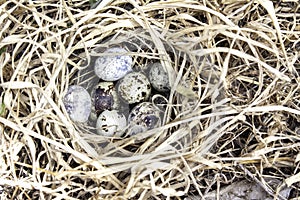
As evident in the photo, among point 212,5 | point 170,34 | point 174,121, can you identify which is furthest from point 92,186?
point 212,5

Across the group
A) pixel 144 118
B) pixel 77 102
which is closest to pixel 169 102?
pixel 144 118

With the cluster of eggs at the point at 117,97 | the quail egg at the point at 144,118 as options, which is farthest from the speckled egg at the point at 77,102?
the quail egg at the point at 144,118

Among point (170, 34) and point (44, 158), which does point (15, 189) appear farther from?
point (170, 34)

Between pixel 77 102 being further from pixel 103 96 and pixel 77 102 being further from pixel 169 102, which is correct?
pixel 169 102

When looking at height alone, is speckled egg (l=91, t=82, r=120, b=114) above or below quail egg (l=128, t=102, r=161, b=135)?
above

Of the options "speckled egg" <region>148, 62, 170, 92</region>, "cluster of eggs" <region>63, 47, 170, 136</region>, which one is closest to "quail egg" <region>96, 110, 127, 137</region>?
"cluster of eggs" <region>63, 47, 170, 136</region>

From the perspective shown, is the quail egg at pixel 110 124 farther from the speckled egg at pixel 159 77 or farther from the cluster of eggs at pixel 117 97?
the speckled egg at pixel 159 77

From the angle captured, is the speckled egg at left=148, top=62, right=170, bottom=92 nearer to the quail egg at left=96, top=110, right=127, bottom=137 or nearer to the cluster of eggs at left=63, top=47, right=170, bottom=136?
the cluster of eggs at left=63, top=47, right=170, bottom=136
